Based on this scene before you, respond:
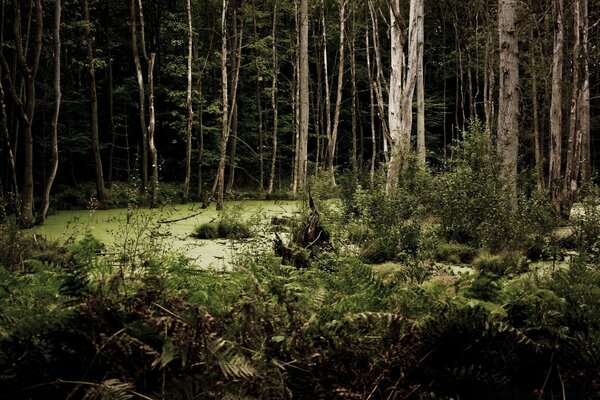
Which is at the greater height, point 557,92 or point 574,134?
point 557,92

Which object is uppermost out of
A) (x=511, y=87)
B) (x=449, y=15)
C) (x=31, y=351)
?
(x=449, y=15)

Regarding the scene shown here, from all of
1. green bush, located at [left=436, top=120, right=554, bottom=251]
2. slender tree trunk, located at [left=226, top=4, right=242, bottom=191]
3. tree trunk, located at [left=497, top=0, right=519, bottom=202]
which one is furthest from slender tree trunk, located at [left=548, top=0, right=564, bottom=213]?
slender tree trunk, located at [left=226, top=4, right=242, bottom=191]

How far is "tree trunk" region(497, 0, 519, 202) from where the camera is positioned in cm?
842

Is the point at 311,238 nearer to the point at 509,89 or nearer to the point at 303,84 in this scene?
the point at 509,89

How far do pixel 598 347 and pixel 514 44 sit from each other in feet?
25.0

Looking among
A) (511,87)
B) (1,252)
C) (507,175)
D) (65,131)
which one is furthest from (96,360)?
(65,131)

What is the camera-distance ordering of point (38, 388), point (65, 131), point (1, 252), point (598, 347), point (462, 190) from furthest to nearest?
point (65, 131)
point (462, 190)
point (1, 252)
point (598, 347)
point (38, 388)

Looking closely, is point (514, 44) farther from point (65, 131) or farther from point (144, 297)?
point (65, 131)

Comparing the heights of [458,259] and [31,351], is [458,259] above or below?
below

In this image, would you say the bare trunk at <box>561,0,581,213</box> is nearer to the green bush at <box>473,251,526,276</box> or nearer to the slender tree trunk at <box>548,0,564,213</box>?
the slender tree trunk at <box>548,0,564,213</box>

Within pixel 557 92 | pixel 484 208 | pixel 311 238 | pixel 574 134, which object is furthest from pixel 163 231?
pixel 574 134

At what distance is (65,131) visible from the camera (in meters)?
22.0

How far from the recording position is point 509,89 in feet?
27.9

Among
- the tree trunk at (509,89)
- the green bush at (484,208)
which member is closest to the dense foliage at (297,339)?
the green bush at (484,208)
